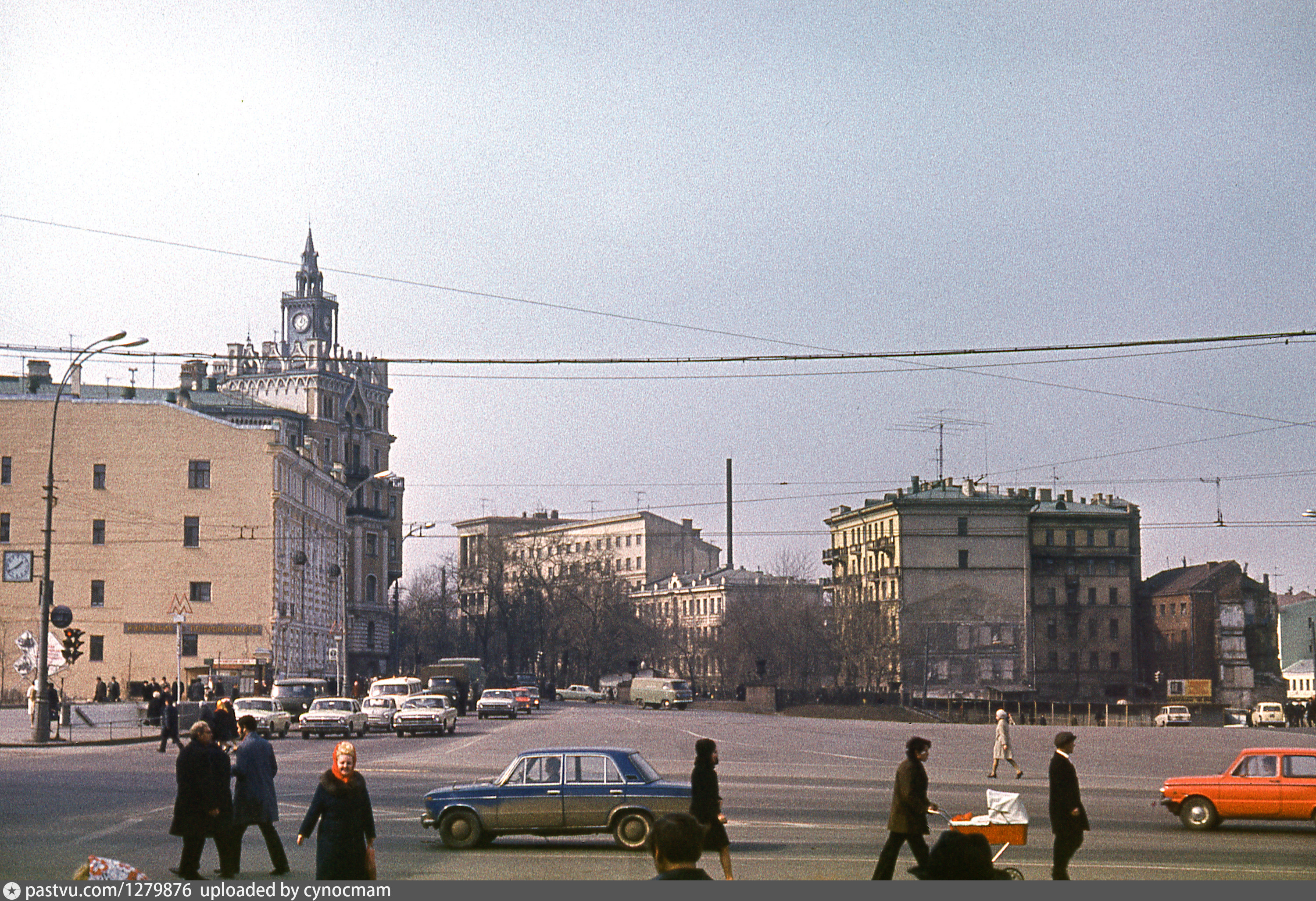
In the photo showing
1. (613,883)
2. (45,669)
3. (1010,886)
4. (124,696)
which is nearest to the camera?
(1010,886)

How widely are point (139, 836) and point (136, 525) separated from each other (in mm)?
61302

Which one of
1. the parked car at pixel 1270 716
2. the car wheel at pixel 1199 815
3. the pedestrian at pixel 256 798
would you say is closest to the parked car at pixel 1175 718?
the parked car at pixel 1270 716

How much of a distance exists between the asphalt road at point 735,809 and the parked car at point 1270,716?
34252 mm

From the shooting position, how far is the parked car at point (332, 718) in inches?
1975

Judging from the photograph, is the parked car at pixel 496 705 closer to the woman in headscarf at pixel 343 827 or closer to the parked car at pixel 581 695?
the parked car at pixel 581 695

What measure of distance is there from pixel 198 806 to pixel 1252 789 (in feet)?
47.6

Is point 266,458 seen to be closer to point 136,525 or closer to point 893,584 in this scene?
point 136,525

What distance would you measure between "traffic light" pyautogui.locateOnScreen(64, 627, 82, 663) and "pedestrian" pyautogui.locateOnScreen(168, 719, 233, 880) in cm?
3390

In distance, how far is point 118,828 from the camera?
20141 millimetres

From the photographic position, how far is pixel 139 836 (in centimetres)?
1903

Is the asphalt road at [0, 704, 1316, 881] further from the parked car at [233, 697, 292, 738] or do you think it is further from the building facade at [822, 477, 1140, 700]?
the building facade at [822, 477, 1140, 700]

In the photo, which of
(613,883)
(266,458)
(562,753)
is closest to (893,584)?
(266,458)

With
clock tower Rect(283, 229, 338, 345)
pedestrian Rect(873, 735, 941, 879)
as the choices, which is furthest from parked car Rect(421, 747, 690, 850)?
clock tower Rect(283, 229, 338, 345)

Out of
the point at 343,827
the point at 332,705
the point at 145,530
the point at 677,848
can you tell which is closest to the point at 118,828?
the point at 343,827
